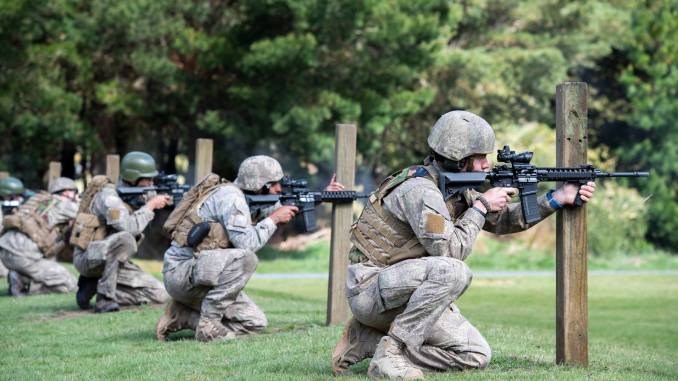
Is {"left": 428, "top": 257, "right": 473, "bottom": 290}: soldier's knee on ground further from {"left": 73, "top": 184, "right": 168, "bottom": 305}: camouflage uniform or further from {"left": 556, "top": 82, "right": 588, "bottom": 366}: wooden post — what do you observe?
{"left": 73, "top": 184, "right": 168, "bottom": 305}: camouflage uniform

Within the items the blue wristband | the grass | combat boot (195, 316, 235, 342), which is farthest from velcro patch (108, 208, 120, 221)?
the grass

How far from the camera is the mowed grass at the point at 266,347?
8680 mm

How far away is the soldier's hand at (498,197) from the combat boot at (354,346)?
51.0 inches

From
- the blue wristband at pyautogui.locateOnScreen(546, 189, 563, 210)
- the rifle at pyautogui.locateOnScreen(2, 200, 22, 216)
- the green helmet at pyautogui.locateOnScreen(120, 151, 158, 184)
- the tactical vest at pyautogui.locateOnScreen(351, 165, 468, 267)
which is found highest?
the green helmet at pyautogui.locateOnScreen(120, 151, 158, 184)

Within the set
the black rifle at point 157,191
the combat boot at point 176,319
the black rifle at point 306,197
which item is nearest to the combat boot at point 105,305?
the black rifle at point 157,191

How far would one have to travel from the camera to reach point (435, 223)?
7.73 meters

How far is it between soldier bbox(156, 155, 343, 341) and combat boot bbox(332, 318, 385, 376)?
269 centimetres

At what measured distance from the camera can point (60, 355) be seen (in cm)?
1052

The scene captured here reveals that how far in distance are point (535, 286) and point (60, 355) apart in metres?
14.8

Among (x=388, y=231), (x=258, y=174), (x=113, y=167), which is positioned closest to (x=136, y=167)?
(x=258, y=174)

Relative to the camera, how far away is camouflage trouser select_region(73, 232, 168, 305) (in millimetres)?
14594

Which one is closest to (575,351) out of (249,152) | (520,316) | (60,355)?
(60,355)

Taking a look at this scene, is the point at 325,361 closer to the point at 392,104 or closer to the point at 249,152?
the point at 392,104

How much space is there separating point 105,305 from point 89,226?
41.5 inches
